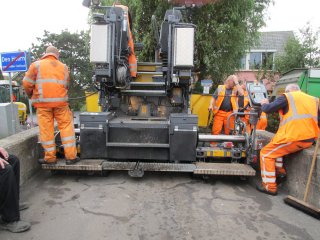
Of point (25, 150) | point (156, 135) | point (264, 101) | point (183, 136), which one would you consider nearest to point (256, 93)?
→ point (264, 101)

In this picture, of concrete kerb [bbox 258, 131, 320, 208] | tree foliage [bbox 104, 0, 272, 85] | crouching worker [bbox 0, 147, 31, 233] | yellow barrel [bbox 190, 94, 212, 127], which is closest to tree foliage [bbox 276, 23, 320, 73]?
tree foliage [bbox 104, 0, 272, 85]

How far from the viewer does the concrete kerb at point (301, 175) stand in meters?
3.35

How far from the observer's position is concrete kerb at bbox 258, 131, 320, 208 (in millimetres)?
3350

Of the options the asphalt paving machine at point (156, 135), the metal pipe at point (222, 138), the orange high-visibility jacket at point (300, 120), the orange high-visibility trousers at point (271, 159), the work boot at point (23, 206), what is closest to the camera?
the work boot at point (23, 206)

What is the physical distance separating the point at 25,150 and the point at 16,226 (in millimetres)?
1493

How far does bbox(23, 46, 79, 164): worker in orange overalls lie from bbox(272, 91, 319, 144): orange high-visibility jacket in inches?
105

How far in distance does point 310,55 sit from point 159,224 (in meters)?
13.2

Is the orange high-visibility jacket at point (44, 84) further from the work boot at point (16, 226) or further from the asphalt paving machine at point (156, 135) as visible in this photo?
the work boot at point (16, 226)

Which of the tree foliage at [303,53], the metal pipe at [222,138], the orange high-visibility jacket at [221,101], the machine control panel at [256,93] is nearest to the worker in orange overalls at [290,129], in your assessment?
the machine control panel at [256,93]

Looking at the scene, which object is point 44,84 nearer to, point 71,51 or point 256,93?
point 256,93

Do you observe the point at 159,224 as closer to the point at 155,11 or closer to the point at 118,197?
the point at 118,197

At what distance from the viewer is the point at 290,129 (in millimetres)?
3645

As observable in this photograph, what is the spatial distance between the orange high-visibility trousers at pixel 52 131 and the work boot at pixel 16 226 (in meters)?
1.37

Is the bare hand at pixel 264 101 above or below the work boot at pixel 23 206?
above
